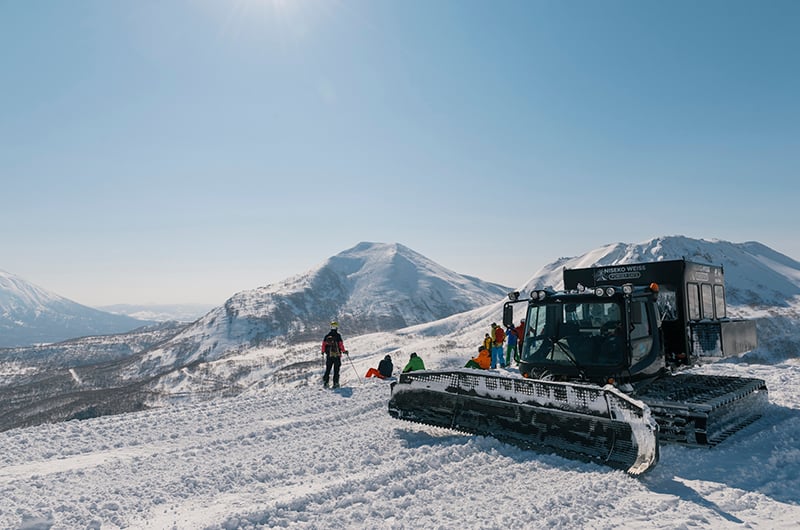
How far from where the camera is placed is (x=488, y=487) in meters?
5.97

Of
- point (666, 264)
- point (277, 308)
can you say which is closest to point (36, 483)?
point (666, 264)

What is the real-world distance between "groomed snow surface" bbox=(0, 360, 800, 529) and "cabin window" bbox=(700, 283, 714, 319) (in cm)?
290

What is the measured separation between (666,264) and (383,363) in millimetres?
9005

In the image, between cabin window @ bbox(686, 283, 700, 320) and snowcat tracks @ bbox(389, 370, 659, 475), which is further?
cabin window @ bbox(686, 283, 700, 320)

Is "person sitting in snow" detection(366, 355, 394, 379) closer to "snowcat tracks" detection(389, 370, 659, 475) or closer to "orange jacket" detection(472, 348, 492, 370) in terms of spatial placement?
"orange jacket" detection(472, 348, 492, 370)

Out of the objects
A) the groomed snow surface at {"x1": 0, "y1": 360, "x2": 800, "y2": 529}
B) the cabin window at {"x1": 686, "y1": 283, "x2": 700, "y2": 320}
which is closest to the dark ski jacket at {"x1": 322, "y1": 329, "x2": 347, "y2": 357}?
the groomed snow surface at {"x1": 0, "y1": 360, "x2": 800, "y2": 529}

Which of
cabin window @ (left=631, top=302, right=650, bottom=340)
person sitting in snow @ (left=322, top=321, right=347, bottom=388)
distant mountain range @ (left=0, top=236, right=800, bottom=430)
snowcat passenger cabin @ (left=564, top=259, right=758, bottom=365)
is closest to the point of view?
cabin window @ (left=631, top=302, right=650, bottom=340)

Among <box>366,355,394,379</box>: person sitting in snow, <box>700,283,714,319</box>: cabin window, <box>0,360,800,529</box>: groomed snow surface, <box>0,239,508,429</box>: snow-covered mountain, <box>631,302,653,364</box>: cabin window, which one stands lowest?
<box>0,239,508,429</box>: snow-covered mountain

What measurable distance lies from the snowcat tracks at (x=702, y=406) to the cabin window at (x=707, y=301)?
1.96m

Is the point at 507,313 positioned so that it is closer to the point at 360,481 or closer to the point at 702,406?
the point at 702,406

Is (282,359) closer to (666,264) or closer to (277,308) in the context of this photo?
(277,308)

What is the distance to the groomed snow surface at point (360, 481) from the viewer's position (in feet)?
16.8

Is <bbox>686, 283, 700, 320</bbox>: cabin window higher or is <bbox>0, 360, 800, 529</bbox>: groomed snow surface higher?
<bbox>686, 283, 700, 320</bbox>: cabin window

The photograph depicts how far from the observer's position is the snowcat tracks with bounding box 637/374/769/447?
7.12m
